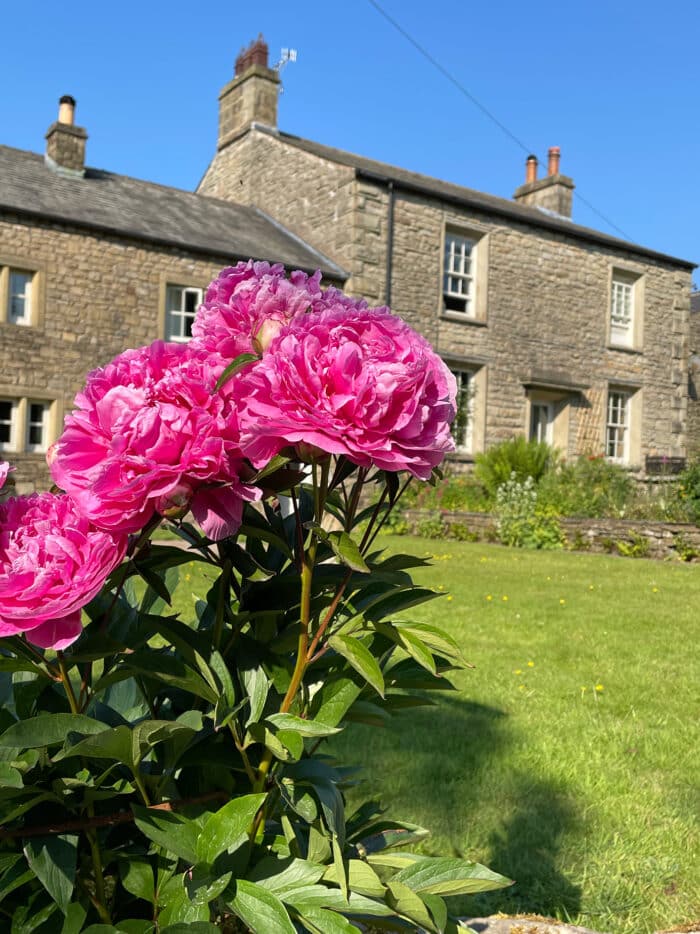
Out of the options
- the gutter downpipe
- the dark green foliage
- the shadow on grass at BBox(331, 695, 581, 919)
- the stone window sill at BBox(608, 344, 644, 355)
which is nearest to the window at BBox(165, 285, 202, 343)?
the gutter downpipe

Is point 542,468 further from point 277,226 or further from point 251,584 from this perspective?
point 251,584

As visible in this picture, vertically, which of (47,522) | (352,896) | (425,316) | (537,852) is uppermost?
(425,316)

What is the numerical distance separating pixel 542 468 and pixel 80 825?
612 inches

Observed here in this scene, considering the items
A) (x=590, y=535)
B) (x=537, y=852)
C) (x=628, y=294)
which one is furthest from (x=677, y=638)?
(x=628, y=294)

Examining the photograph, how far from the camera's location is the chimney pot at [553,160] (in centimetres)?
2191

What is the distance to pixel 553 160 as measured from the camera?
22.0m

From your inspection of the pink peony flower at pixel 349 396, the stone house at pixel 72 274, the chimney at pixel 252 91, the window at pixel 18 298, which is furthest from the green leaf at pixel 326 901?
the chimney at pixel 252 91

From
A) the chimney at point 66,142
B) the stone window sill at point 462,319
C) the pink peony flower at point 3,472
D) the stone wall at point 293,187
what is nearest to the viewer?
the pink peony flower at point 3,472

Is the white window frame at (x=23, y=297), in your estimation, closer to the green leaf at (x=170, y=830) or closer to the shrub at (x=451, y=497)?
the shrub at (x=451, y=497)

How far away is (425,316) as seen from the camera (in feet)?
55.8

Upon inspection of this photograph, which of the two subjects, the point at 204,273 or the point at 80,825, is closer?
the point at 80,825

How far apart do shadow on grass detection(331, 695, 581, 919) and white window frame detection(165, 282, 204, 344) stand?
465 inches

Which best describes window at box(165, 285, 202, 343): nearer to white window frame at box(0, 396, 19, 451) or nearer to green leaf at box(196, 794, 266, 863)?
white window frame at box(0, 396, 19, 451)

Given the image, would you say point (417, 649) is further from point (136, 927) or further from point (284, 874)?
point (136, 927)
